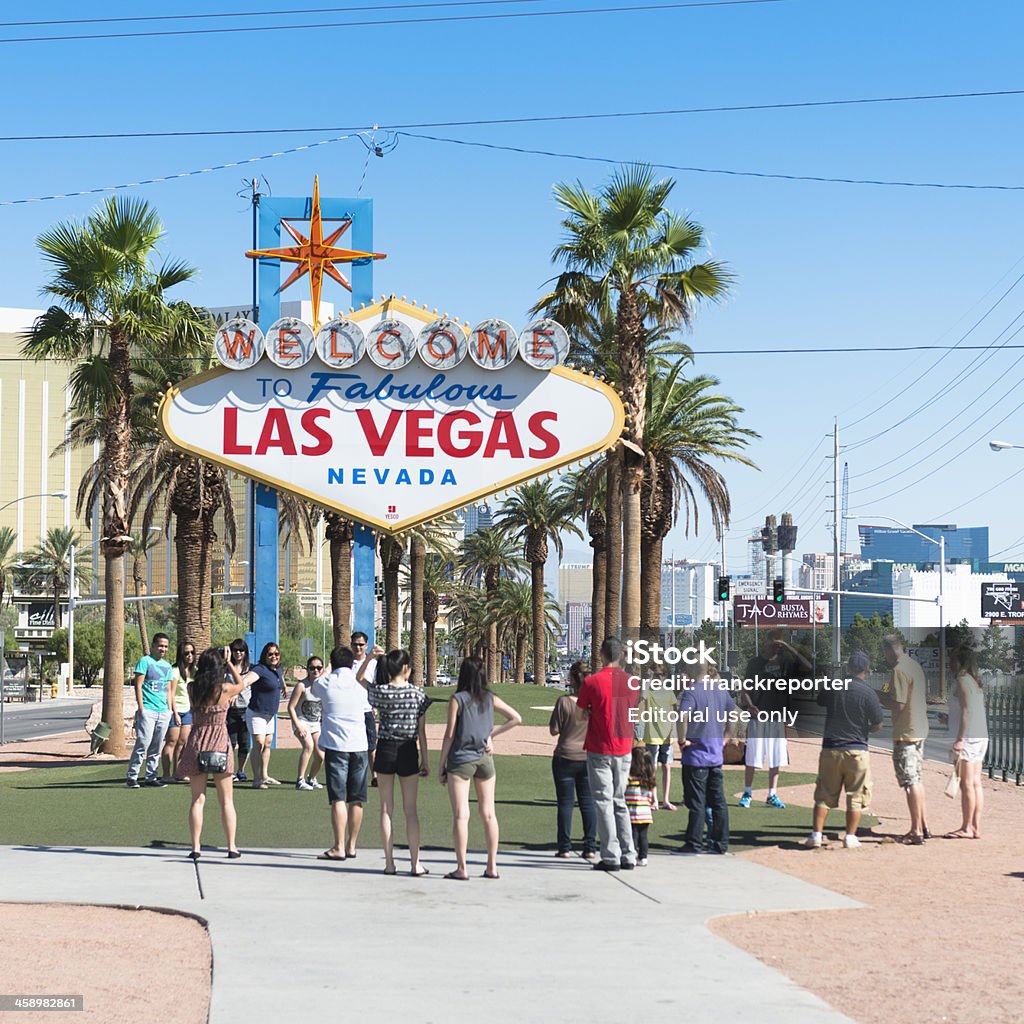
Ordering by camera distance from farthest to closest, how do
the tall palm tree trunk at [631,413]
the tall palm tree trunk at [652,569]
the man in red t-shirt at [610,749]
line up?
1. the tall palm tree trunk at [652,569]
2. the tall palm tree trunk at [631,413]
3. the man in red t-shirt at [610,749]

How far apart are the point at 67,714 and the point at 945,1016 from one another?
50231mm

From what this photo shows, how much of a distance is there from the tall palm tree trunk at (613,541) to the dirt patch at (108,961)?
73.3 feet

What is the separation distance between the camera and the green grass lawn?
13570mm

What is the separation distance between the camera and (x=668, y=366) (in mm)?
38531

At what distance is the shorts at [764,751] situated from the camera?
660 inches

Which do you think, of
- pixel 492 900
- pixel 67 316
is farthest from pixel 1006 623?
pixel 492 900

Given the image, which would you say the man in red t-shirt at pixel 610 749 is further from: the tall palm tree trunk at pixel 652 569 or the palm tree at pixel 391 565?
the palm tree at pixel 391 565

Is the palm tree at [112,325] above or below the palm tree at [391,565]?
above

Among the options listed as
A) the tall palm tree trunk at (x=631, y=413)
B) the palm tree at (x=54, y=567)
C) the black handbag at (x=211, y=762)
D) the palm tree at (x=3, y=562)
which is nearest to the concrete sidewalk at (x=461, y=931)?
the black handbag at (x=211, y=762)

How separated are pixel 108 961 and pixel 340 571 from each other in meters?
40.9

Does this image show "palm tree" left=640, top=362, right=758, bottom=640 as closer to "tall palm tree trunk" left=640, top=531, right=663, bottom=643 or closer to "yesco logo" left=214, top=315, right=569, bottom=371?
"tall palm tree trunk" left=640, top=531, right=663, bottom=643

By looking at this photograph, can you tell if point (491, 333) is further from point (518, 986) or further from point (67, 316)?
point (518, 986)

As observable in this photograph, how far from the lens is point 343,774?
12.1 m

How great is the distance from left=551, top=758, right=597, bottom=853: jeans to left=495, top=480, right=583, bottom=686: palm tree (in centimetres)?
4779
